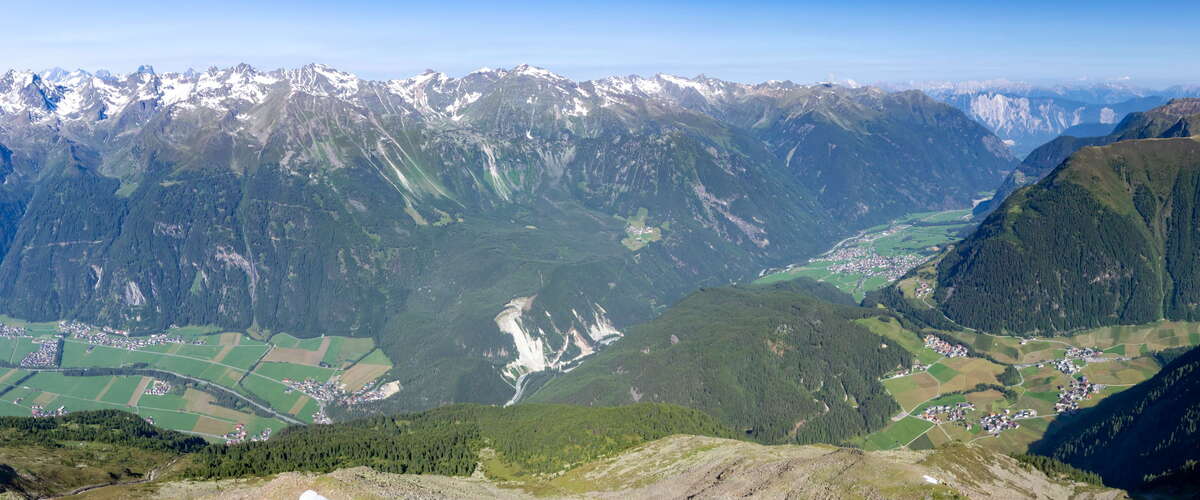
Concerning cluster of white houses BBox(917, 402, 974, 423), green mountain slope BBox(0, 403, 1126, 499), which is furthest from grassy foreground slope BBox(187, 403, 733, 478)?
cluster of white houses BBox(917, 402, 974, 423)

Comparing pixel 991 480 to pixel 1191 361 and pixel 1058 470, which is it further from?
pixel 1191 361

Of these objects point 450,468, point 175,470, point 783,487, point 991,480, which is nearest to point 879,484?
point 783,487

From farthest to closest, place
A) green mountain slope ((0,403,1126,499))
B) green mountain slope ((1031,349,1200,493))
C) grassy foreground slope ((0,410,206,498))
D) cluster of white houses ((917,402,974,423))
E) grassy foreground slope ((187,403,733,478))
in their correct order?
cluster of white houses ((917,402,974,423)) < grassy foreground slope ((187,403,733,478)) < green mountain slope ((1031,349,1200,493)) < grassy foreground slope ((0,410,206,498)) < green mountain slope ((0,403,1126,499))

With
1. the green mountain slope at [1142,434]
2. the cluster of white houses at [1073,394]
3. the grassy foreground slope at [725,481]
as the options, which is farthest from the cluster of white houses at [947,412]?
the grassy foreground slope at [725,481]

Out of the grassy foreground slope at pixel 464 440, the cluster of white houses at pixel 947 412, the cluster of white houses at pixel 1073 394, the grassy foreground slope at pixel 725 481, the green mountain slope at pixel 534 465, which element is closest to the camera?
the grassy foreground slope at pixel 725 481

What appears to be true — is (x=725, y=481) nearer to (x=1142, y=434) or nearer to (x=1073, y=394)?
(x=1142, y=434)

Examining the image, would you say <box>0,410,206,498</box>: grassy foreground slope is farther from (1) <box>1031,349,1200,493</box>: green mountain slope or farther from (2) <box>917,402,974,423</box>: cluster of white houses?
(2) <box>917,402,974,423</box>: cluster of white houses

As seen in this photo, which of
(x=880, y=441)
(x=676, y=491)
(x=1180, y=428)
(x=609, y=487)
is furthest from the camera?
(x=880, y=441)

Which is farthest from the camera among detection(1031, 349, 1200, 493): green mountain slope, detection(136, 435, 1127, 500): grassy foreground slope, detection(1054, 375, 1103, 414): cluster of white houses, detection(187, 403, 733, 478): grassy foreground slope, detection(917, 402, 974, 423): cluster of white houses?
detection(917, 402, 974, 423): cluster of white houses

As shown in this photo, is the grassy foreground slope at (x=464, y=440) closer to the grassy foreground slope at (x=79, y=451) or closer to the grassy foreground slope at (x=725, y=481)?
the grassy foreground slope at (x=725, y=481)
